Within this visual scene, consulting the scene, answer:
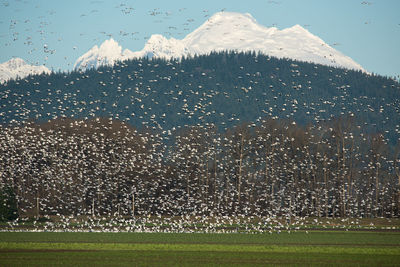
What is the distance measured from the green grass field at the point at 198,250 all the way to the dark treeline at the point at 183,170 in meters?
32.6

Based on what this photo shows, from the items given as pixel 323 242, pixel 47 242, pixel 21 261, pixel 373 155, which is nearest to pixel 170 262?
pixel 21 261

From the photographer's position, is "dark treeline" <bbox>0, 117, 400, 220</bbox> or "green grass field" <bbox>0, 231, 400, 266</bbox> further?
"dark treeline" <bbox>0, 117, 400, 220</bbox>

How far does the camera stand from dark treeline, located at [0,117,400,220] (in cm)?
9294

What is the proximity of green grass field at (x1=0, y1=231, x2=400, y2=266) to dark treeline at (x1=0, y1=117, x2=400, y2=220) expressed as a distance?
32.6m

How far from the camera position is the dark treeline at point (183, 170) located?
305 ft

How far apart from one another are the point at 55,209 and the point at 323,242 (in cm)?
4804

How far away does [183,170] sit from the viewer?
3935 inches

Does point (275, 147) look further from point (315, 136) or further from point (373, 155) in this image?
point (373, 155)

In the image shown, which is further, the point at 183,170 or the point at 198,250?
the point at 183,170

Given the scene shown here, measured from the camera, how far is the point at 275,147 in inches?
4099

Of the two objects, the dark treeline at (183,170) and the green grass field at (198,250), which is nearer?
the green grass field at (198,250)

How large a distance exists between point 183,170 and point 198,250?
53.8m

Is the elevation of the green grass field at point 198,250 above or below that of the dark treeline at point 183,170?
below

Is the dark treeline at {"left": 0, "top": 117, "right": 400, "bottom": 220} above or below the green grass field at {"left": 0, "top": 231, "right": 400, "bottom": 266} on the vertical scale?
above
